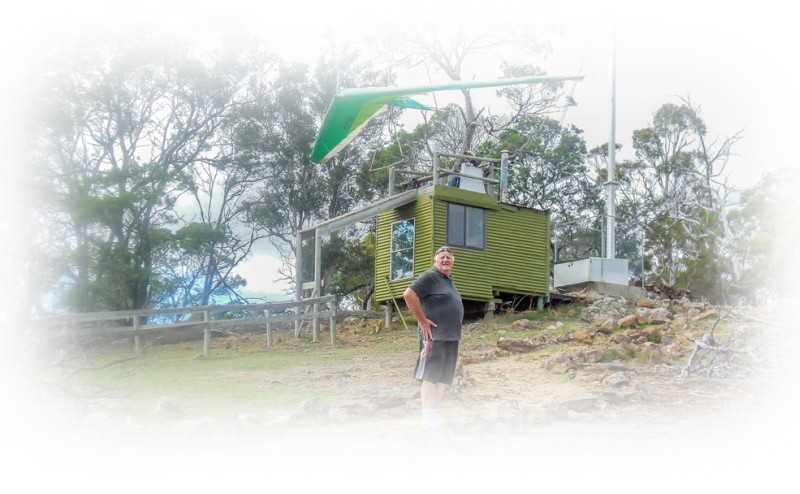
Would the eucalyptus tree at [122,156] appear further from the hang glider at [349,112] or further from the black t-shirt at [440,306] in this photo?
the black t-shirt at [440,306]

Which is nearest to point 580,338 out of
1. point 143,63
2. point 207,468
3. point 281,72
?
point 207,468

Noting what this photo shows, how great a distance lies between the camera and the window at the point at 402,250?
68.4 feet

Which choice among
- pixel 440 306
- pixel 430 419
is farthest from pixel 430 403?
pixel 440 306

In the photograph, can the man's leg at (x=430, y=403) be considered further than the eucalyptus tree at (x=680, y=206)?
No

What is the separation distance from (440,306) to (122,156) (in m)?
19.2

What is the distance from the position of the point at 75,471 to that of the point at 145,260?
1738 centimetres

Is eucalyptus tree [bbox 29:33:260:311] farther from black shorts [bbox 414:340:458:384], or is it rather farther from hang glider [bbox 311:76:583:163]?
black shorts [bbox 414:340:458:384]

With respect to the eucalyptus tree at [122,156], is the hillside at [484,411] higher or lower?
lower

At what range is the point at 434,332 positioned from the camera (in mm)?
7375

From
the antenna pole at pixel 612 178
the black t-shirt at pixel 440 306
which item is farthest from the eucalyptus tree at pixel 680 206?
the black t-shirt at pixel 440 306

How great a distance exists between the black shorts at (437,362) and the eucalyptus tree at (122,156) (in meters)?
11.4

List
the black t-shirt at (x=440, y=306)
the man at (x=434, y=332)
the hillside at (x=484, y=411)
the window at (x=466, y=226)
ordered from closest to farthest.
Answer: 1. the hillside at (x=484, y=411)
2. the man at (x=434, y=332)
3. the black t-shirt at (x=440, y=306)
4. the window at (x=466, y=226)

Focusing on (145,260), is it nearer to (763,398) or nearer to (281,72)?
(281,72)

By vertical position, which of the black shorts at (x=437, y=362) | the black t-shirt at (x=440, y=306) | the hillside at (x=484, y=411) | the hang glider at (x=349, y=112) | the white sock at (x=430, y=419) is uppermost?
the hang glider at (x=349, y=112)
